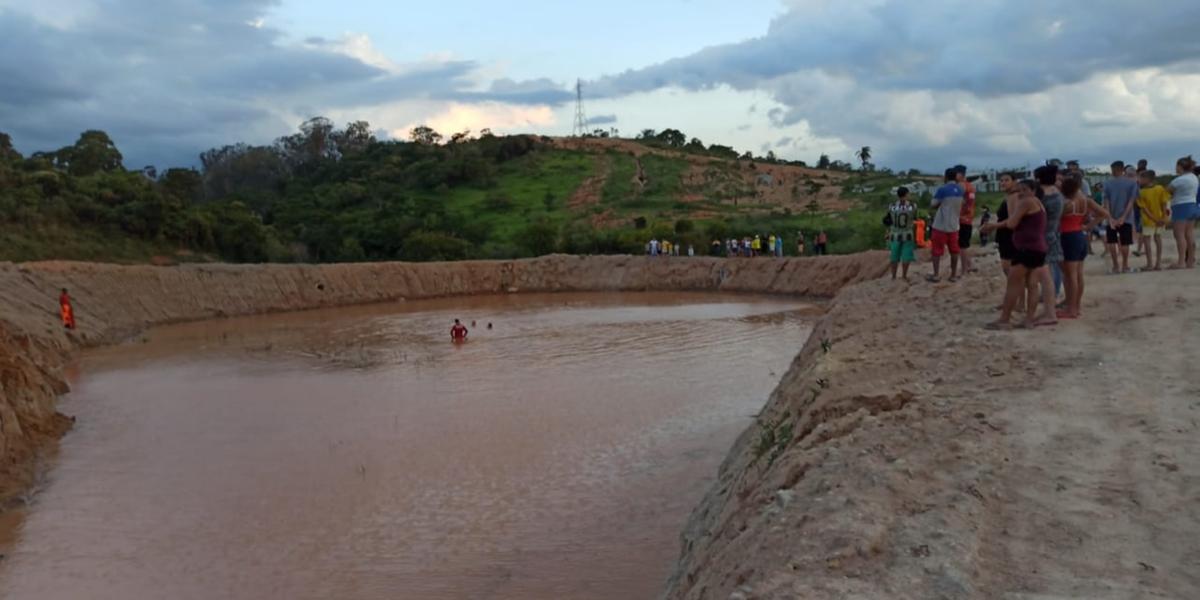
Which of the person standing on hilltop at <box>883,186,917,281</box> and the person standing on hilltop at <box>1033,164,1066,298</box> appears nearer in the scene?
the person standing on hilltop at <box>1033,164,1066,298</box>

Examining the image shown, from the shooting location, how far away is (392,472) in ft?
35.8

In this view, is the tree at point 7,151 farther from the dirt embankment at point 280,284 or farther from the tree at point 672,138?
the tree at point 672,138

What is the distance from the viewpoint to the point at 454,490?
1003 cm

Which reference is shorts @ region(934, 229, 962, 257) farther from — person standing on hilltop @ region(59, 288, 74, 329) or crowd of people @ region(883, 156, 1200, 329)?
person standing on hilltop @ region(59, 288, 74, 329)

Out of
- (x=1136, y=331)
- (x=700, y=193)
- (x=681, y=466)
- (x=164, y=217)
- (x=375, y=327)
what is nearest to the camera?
(x=1136, y=331)

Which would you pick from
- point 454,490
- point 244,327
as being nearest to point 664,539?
point 454,490

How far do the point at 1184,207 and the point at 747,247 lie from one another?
95.2 ft

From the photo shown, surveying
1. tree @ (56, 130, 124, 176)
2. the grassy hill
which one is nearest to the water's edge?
the grassy hill

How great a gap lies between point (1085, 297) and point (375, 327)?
2277cm

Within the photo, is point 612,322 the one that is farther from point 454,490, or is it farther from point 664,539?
point 664,539

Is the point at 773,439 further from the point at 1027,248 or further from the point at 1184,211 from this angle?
the point at 1184,211

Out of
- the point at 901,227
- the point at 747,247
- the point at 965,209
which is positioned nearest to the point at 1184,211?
the point at 965,209

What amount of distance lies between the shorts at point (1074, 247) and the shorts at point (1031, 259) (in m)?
0.64

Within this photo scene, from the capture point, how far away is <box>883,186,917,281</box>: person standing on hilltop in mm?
12961
